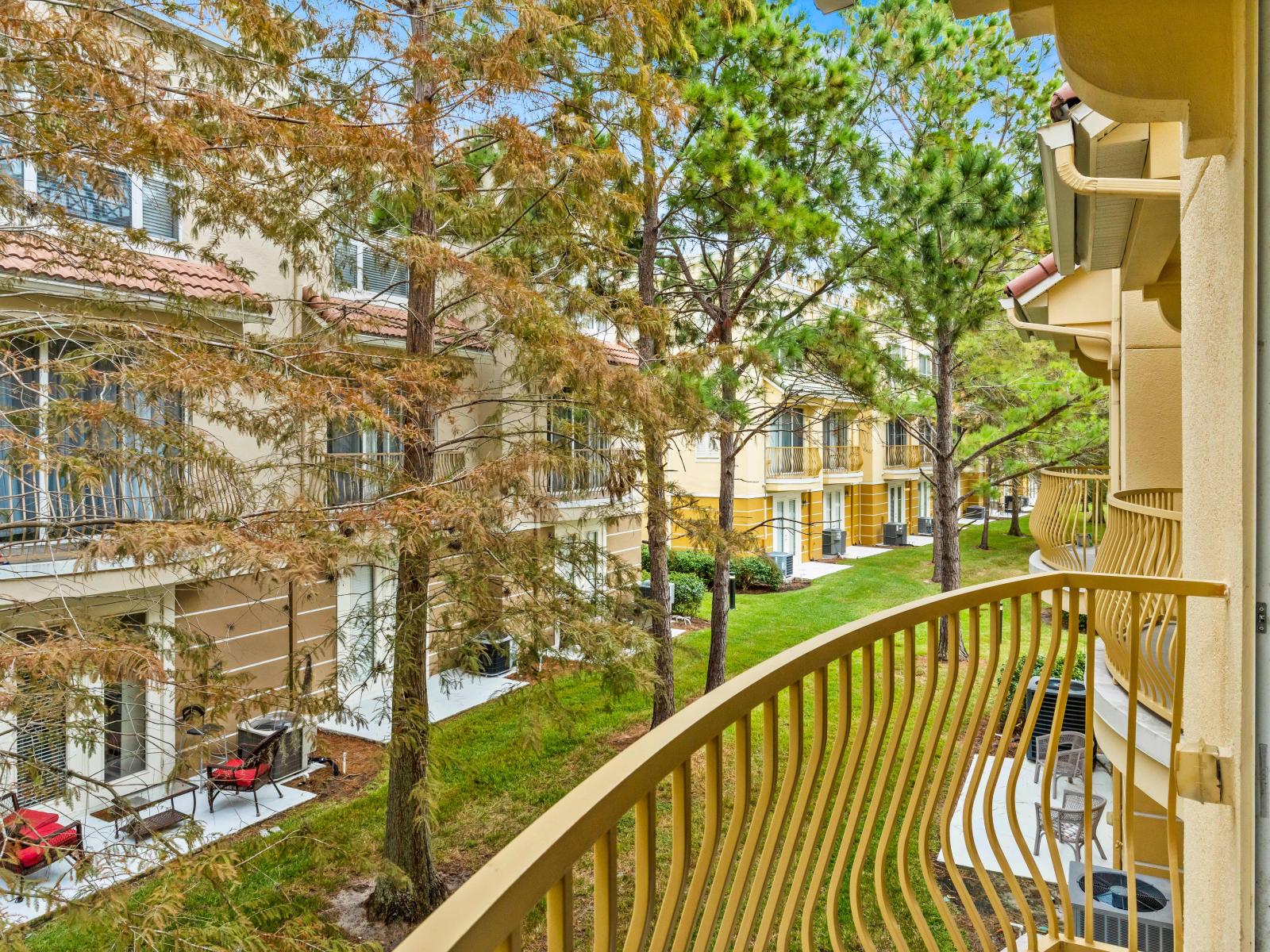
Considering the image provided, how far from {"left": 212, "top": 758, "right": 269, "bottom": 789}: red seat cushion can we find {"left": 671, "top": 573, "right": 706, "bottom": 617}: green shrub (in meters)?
9.00

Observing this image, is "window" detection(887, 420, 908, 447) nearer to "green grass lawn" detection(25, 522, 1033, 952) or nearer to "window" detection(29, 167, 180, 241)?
"green grass lawn" detection(25, 522, 1033, 952)

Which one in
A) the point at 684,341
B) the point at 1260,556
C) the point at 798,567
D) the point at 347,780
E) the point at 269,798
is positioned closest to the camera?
the point at 1260,556

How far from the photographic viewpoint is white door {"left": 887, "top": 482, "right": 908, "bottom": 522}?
27.3 meters

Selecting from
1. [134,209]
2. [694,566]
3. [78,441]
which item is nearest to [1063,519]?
[78,441]

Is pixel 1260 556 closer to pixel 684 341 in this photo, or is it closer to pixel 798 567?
pixel 684 341

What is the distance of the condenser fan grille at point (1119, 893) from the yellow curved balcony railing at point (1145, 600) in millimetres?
1324

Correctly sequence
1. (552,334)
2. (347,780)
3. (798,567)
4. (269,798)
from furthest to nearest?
(798,567) → (347,780) → (269,798) → (552,334)

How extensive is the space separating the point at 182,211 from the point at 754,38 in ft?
20.9

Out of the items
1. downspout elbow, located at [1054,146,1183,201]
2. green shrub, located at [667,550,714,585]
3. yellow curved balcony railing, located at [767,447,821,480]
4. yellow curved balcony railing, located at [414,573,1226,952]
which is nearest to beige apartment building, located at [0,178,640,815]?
yellow curved balcony railing, located at [414,573,1226,952]

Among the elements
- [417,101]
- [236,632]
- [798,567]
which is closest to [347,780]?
[236,632]

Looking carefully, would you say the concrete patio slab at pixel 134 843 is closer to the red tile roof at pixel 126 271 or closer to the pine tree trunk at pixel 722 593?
the red tile roof at pixel 126 271

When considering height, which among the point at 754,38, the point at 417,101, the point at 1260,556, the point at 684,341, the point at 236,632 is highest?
the point at 754,38

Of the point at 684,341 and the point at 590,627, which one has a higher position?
the point at 684,341

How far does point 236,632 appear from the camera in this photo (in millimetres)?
9430
